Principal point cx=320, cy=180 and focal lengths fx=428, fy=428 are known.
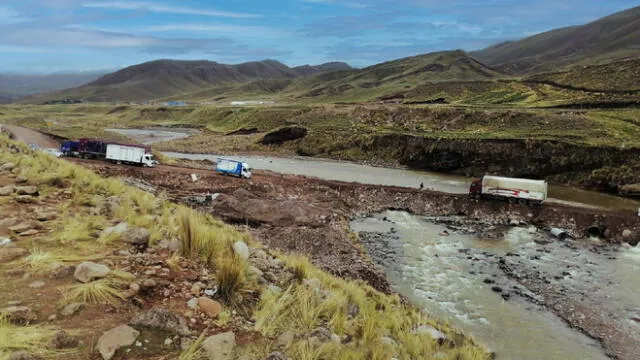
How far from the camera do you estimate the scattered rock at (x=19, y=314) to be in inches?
218

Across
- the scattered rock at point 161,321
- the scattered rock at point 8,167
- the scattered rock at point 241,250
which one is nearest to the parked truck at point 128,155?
the scattered rock at point 8,167

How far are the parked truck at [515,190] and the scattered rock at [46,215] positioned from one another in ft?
112

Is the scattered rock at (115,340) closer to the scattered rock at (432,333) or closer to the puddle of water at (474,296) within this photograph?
the scattered rock at (432,333)

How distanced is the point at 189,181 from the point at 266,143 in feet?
140

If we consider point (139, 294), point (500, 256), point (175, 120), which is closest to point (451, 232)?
point (500, 256)

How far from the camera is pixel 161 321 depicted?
5984 millimetres

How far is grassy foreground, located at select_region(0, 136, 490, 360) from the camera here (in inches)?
232

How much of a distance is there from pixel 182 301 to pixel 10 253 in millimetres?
3410

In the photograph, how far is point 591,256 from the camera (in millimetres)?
27469

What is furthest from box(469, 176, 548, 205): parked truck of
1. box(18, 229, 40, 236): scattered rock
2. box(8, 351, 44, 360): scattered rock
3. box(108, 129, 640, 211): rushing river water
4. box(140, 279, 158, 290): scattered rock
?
box(8, 351, 44, 360): scattered rock

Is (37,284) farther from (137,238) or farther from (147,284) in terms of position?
(137,238)

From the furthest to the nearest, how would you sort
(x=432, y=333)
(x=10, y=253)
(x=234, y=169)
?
1. (x=234, y=169)
2. (x=432, y=333)
3. (x=10, y=253)

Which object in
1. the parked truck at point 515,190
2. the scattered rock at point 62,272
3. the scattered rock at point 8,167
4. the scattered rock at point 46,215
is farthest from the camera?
the parked truck at point 515,190

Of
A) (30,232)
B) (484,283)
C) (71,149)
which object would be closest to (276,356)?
(30,232)
